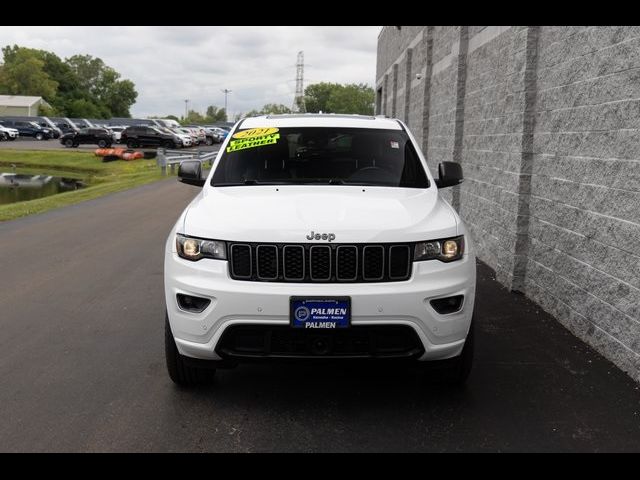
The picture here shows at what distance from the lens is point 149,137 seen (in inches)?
1741

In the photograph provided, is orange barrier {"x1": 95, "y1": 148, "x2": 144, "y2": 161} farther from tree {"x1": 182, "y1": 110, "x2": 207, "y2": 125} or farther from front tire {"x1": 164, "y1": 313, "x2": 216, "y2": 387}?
tree {"x1": 182, "y1": 110, "x2": 207, "y2": 125}

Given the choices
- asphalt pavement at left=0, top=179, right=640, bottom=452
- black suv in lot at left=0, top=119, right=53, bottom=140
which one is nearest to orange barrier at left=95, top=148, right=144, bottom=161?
black suv in lot at left=0, top=119, right=53, bottom=140

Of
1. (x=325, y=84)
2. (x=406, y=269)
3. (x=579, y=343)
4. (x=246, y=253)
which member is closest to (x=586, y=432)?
(x=406, y=269)

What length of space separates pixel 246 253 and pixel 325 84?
570 feet

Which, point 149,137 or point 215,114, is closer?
point 149,137

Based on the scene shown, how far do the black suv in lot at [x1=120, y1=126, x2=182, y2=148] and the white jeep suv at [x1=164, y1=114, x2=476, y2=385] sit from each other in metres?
41.2

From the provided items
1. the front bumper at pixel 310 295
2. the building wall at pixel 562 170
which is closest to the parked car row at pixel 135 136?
the building wall at pixel 562 170

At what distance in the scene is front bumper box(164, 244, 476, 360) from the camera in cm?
376

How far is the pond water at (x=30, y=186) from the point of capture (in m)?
23.3

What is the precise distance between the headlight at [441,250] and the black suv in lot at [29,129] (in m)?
60.9

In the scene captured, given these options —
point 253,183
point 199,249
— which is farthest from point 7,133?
point 199,249

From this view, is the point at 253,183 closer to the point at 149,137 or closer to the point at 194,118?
the point at 149,137

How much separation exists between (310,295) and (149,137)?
4268 centimetres
